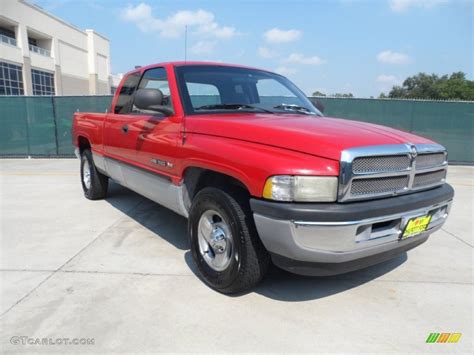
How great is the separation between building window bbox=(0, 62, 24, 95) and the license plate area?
43.8m

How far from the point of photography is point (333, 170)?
7.66ft

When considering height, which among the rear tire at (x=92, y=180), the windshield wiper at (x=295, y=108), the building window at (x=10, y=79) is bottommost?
the rear tire at (x=92, y=180)

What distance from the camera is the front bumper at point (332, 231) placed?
232 cm

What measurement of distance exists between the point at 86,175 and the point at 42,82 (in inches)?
1826

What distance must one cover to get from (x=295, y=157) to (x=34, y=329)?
215cm

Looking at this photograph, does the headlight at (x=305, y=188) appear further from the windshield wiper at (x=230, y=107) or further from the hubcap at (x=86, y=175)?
the hubcap at (x=86, y=175)

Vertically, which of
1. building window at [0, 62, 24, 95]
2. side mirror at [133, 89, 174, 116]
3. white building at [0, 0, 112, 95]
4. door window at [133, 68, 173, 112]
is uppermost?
white building at [0, 0, 112, 95]

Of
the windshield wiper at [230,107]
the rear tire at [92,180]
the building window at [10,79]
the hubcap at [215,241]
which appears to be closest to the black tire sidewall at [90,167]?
the rear tire at [92,180]

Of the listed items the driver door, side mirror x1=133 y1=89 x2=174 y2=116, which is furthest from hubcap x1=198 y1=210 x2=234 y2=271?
side mirror x1=133 y1=89 x2=174 y2=116

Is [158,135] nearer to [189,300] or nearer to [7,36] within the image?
[189,300]

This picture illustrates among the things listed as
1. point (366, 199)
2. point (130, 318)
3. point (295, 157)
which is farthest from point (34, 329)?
point (366, 199)

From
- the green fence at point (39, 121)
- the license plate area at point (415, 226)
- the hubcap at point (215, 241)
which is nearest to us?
the license plate area at point (415, 226)

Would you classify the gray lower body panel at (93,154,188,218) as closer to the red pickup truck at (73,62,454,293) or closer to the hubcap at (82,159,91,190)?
the red pickup truck at (73,62,454,293)

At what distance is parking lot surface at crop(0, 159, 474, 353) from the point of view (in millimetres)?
2404
